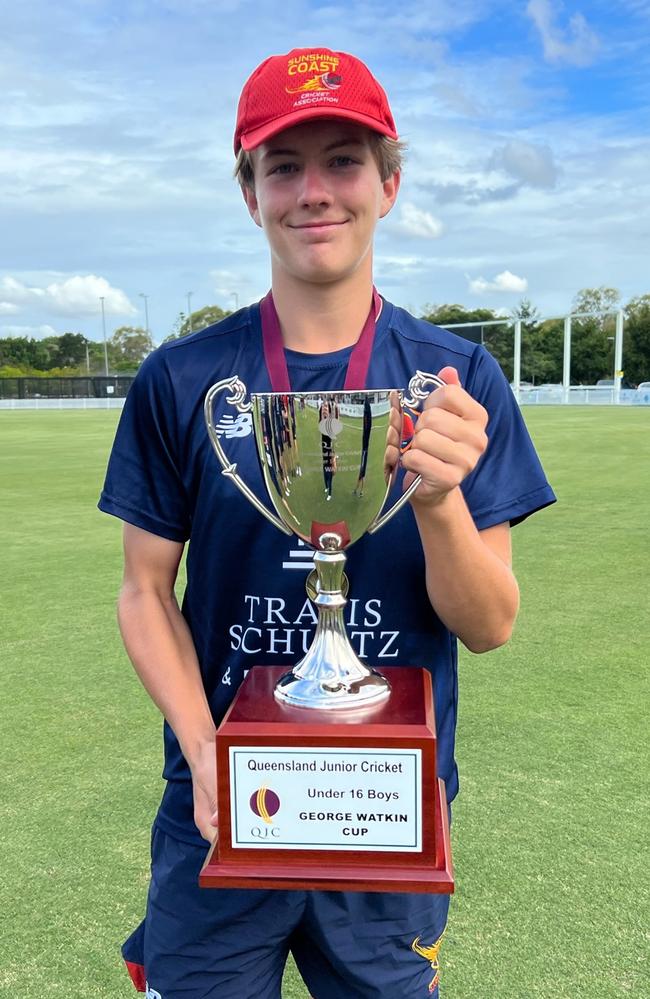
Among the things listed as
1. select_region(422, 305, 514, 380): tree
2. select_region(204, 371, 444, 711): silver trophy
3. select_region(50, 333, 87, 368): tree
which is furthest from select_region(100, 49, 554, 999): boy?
select_region(50, 333, 87, 368): tree

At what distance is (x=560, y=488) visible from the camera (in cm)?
998

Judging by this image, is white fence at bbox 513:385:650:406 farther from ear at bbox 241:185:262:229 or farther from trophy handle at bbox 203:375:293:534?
trophy handle at bbox 203:375:293:534

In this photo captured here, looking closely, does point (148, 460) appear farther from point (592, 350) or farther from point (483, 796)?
point (592, 350)

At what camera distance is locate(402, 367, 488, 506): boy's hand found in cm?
109

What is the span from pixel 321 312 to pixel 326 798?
0.75 m

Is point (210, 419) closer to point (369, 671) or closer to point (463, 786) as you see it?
point (369, 671)

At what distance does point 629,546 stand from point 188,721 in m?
5.78

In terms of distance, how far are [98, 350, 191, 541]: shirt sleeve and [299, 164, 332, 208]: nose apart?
1.18 feet

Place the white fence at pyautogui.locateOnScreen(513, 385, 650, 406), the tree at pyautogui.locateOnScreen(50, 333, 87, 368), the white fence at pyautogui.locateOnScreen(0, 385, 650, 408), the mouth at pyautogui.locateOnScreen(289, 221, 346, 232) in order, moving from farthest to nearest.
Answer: the tree at pyautogui.locateOnScreen(50, 333, 87, 368)
the white fence at pyautogui.locateOnScreen(0, 385, 650, 408)
the white fence at pyautogui.locateOnScreen(513, 385, 650, 406)
the mouth at pyautogui.locateOnScreen(289, 221, 346, 232)

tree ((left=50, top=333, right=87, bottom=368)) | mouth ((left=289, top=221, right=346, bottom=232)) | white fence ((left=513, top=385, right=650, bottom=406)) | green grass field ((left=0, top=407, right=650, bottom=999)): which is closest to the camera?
mouth ((left=289, top=221, right=346, bottom=232))

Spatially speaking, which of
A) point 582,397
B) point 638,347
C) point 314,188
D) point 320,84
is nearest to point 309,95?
point 320,84

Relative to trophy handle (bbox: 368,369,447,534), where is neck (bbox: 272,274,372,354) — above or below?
above

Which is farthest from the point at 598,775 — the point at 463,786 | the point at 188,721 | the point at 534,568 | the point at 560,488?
the point at 560,488

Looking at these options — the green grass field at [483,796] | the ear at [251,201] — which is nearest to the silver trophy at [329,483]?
the ear at [251,201]
